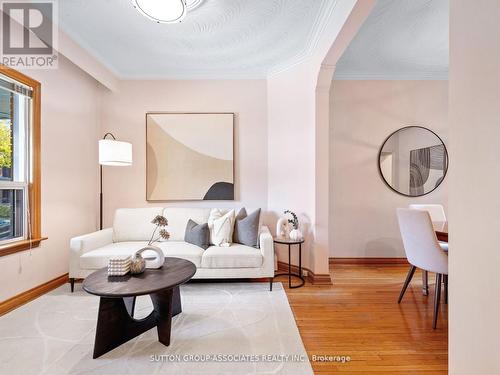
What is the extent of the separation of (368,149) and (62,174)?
4.10 meters

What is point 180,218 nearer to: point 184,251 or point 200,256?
point 184,251

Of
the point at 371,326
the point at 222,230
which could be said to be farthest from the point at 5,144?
the point at 371,326

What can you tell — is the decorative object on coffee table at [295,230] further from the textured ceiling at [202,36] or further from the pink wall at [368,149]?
the textured ceiling at [202,36]

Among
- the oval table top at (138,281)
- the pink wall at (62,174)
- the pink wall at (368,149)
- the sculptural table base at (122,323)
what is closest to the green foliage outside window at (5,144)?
the pink wall at (62,174)

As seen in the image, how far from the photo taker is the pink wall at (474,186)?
29.0 inches

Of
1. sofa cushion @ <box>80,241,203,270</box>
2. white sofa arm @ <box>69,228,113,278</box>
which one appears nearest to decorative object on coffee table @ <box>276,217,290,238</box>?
sofa cushion @ <box>80,241,203,270</box>

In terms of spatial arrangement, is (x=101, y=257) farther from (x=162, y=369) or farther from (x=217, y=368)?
(x=217, y=368)

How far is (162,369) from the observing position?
4.97 ft

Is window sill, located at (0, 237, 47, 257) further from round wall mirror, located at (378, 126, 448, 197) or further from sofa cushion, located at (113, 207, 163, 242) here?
round wall mirror, located at (378, 126, 448, 197)

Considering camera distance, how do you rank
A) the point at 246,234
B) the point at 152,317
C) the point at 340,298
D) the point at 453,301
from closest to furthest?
the point at 453,301, the point at 152,317, the point at 340,298, the point at 246,234

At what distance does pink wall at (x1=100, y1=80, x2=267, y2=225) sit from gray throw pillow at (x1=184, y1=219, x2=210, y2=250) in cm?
69

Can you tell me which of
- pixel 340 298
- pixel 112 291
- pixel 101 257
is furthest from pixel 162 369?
pixel 340 298

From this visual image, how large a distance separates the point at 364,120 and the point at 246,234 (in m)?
2.43

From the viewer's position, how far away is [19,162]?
2439 mm
